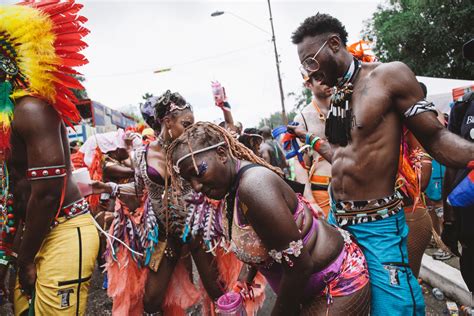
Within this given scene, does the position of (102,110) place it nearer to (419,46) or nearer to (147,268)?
(419,46)

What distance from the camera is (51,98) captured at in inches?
85.5

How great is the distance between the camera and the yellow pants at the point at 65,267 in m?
2.12

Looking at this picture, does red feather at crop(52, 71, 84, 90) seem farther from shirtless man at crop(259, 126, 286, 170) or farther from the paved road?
shirtless man at crop(259, 126, 286, 170)

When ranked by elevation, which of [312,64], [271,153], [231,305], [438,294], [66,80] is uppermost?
[66,80]

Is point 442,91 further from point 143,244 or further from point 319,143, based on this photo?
point 143,244

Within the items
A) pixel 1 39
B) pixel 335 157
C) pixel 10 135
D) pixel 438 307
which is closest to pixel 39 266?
pixel 10 135

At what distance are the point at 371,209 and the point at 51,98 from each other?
6.70 ft

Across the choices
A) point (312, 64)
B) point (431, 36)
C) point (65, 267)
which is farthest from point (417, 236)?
point (431, 36)

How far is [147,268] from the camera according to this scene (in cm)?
322

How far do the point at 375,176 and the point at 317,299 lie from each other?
76 centimetres

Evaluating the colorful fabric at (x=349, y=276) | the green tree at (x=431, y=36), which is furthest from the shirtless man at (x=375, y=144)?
the green tree at (x=431, y=36)

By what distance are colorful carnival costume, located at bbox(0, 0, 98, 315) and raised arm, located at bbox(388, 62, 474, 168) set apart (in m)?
1.95

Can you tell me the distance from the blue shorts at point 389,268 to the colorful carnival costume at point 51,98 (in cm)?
173

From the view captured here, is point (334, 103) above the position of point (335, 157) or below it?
above
